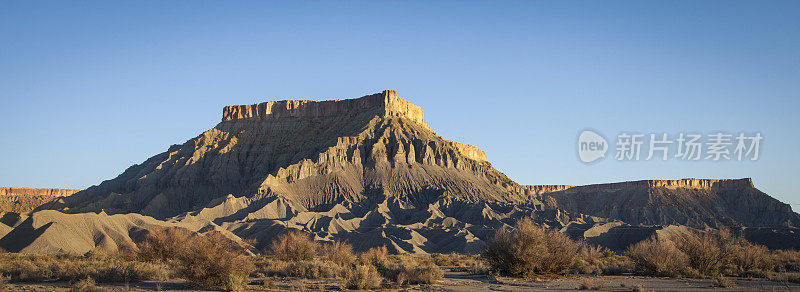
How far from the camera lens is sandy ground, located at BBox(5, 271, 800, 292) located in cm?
2686

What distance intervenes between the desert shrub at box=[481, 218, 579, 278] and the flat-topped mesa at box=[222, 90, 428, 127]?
11723 centimetres

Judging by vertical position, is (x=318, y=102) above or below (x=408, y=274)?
above

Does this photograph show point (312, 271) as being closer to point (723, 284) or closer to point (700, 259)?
point (723, 284)

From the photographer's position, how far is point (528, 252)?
32594 millimetres

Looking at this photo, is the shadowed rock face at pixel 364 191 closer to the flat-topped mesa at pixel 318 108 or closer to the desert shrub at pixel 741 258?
the flat-topped mesa at pixel 318 108

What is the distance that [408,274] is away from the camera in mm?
29953

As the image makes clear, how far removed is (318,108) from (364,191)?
37736 mm

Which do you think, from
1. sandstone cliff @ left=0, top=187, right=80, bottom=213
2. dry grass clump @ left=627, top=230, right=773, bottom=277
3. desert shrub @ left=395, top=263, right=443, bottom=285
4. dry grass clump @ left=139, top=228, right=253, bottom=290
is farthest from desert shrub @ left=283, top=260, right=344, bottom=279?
sandstone cliff @ left=0, top=187, right=80, bottom=213

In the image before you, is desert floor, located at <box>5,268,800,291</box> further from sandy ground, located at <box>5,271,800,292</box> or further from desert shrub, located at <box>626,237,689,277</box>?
desert shrub, located at <box>626,237,689,277</box>

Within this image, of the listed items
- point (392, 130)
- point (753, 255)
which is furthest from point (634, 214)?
point (753, 255)

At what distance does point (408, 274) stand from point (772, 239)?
7135cm

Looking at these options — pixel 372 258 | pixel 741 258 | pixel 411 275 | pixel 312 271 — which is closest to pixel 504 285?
pixel 411 275

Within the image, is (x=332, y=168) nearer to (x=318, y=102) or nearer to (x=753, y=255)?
(x=318, y=102)

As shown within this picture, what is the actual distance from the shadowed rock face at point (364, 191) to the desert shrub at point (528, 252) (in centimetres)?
5276
